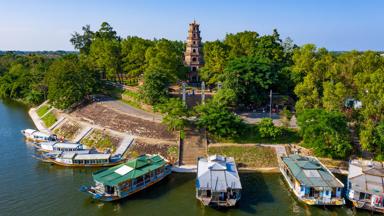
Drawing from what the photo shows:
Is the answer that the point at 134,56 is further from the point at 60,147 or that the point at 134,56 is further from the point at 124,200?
the point at 124,200

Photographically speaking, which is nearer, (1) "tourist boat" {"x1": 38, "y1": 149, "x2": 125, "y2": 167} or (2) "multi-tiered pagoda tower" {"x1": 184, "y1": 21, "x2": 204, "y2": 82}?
(1) "tourist boat" {"x1": 38, "y1": 149, "x2": 125, "y2": 167}

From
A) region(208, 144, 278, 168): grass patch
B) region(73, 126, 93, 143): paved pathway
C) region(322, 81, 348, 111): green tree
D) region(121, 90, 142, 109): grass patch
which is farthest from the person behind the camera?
region(121, 90, 142, 109): grass patch

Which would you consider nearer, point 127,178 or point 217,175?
point 127,178

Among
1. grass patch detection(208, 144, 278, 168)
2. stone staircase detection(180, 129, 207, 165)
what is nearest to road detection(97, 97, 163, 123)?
stone staircase detection(180, 129, 207, 165)

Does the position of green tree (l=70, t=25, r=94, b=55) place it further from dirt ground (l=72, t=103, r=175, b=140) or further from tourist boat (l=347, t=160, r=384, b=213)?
tourist boat (l=347, t=160, r=384, b=213)

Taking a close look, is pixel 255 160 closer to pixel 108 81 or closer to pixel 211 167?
pixel 211 167


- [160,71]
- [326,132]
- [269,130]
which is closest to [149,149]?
[160,71]
